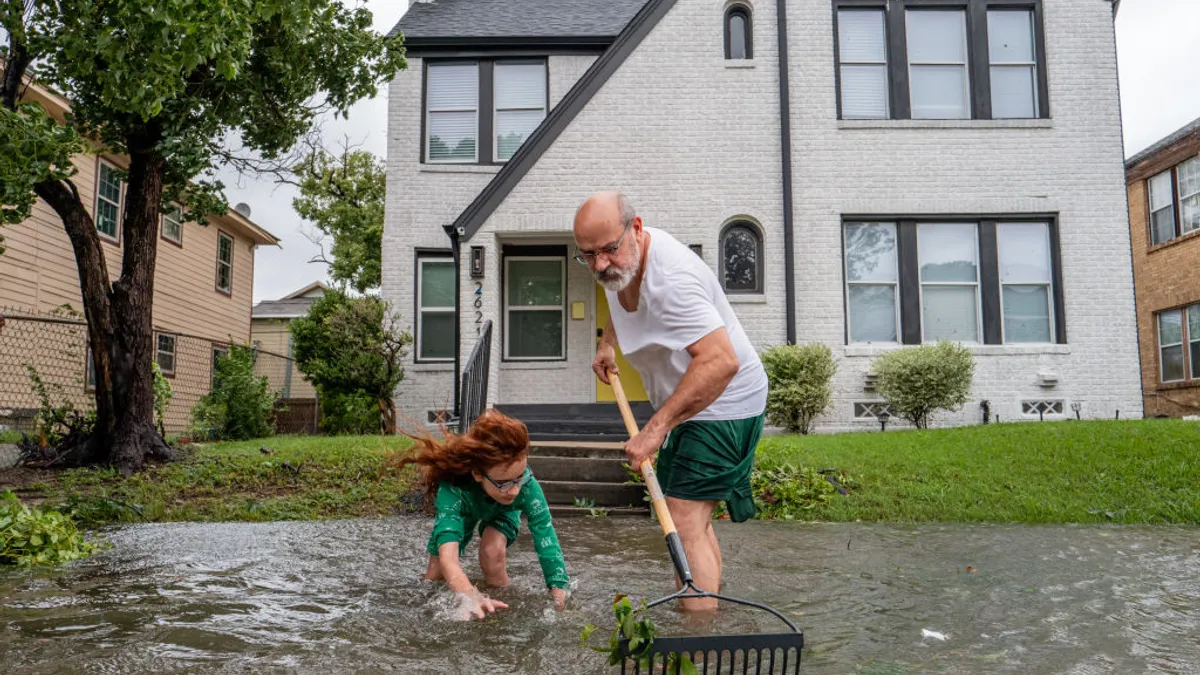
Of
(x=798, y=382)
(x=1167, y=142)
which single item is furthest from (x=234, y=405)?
(x=1167, y=142)

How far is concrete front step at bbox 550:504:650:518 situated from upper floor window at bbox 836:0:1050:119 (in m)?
7.67

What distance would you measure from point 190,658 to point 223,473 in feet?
20.7

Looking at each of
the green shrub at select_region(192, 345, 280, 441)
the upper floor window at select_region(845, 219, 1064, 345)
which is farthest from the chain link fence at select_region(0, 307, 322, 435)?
the upper floor window at select_region(845, 219, 1064, 345)

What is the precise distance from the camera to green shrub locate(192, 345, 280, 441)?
14984mm

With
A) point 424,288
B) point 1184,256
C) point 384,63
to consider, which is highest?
point 384,63

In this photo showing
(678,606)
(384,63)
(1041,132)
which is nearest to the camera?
(678,606)

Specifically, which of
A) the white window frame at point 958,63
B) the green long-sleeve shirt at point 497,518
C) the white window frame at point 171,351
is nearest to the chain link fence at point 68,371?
the white window frame at point 171,351

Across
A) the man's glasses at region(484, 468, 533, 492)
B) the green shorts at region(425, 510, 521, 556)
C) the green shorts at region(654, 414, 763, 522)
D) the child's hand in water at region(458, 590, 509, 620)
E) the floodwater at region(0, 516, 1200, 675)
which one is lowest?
the floodwater at region(0, 516, 1200, 675)

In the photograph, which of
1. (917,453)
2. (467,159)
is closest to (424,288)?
(467,159)

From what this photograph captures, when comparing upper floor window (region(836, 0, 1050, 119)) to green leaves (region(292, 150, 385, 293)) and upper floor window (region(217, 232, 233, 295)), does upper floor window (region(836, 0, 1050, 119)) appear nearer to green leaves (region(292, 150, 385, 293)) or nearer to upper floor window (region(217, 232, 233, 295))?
upper floor window (region(217, 232, 233, 295))

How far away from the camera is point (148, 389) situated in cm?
979

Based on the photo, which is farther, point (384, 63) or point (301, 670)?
point (384, 63)

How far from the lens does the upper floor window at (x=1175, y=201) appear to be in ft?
59.2

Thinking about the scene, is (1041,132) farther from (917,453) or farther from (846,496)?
(846,496)
